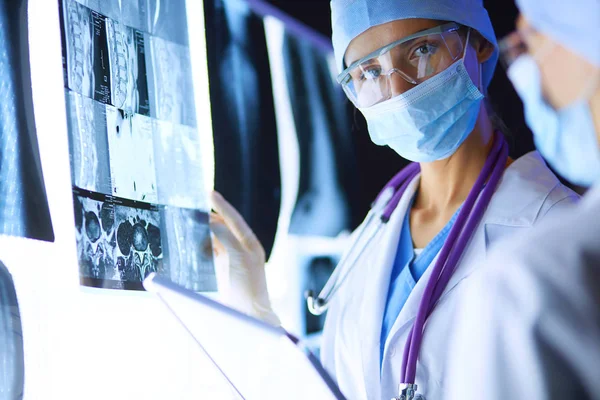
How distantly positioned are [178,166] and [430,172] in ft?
1.81

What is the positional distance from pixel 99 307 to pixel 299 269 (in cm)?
82

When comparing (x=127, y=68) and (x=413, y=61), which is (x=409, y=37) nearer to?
(x=413, y=61)

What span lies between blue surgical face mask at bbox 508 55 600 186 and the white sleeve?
33 cm

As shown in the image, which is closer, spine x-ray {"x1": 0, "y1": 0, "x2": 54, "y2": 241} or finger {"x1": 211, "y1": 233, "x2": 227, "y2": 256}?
spine x-ray {"x1": 0, "y1": 0, "x2": 54, "y2": 241}

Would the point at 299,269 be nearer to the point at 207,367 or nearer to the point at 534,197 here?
the point at 207,367

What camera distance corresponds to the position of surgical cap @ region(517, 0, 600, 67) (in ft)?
1.94

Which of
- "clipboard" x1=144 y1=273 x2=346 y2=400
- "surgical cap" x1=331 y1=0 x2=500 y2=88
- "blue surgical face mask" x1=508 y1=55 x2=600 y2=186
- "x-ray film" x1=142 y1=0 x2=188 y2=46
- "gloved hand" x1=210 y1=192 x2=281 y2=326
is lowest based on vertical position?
"clipboard" x1=144 y1=273 x2=346 y2=400

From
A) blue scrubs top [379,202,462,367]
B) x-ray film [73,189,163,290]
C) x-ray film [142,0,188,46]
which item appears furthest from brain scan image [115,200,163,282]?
blue scrubs top [379,202,462,367]

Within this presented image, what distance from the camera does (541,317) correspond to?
448 mm

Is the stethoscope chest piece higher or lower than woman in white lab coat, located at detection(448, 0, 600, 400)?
lower

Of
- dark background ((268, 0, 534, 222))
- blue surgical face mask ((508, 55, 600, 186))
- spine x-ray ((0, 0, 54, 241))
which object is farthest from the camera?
dark background ((268, 0, 534, 222))

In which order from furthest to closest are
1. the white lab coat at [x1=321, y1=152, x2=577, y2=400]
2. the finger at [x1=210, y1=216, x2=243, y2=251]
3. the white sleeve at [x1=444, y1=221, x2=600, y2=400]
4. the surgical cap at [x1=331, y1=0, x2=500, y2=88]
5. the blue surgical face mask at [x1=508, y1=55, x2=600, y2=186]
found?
the finger at [x1=210, y1=216, x2=243, y2=251], the surgical cap at [x1=331, y1=0, x2=500, y2=88], the white lab coat at [x1=321, y1=152, x2=577, y2=400], the blue surgical face mask at [x1=508, y1=55, x2=600, y2=186], the white sleeve at [x1=444, y1=221, x2=600, y2=400]

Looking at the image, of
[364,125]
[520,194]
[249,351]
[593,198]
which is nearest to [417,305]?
[520,194]

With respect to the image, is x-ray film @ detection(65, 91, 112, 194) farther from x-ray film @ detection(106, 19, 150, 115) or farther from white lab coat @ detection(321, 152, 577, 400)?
white lab coat @ detection(321, 152, 577, 400)
